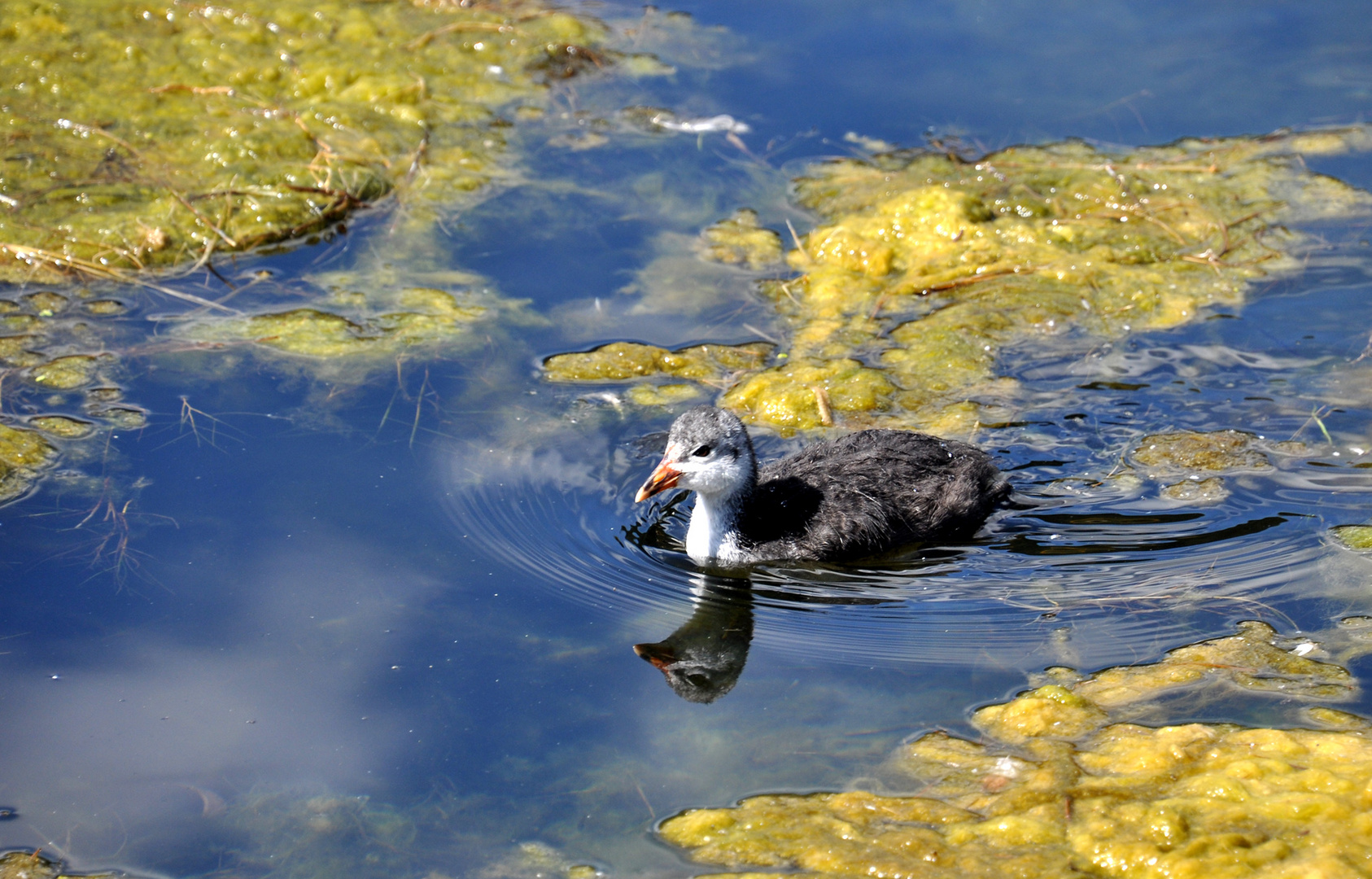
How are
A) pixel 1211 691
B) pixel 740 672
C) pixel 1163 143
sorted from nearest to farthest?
1. pixel 1211 691
2. pixel 740 672
3. pixel 1163 143

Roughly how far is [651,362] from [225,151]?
414 cm

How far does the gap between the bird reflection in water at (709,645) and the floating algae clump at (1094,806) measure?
794mm

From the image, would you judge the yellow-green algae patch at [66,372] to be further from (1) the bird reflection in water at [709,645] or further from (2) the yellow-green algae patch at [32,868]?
(1) the bird reflection in water at [709,645]

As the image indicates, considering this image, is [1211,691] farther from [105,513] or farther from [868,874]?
[105,513]

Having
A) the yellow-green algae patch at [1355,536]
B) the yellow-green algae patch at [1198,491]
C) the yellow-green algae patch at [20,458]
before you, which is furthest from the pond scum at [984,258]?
the yellow-green algae patch at [20,458]

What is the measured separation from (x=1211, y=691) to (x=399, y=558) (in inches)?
148

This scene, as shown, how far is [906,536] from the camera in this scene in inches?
244

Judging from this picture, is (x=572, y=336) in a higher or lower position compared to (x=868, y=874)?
higher

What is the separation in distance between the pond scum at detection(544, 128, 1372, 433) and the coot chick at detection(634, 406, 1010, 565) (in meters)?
0.90

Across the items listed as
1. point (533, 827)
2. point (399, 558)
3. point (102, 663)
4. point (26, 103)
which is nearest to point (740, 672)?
point (533, 827)

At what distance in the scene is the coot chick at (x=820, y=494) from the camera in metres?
5.86

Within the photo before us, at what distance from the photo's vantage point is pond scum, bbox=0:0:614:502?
7.49 meters

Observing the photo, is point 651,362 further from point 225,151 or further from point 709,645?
point 225,151

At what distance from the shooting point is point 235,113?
381 inches
